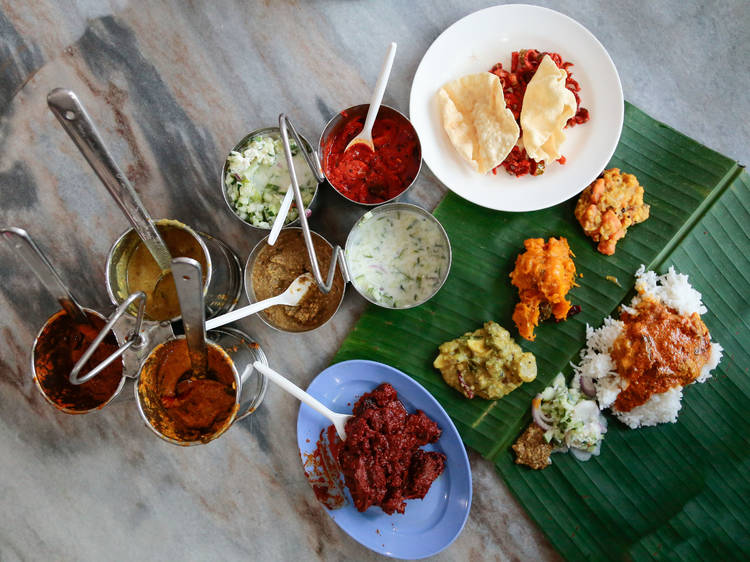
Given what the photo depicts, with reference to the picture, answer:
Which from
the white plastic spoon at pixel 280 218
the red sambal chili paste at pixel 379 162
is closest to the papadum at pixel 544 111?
the red sambal chili paste at pixel 379 162

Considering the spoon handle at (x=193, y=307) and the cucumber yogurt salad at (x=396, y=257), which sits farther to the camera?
the cucumber yogurt salad at (x=396, y=257)

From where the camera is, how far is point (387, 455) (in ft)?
8.47

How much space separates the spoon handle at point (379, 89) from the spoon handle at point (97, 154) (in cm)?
112

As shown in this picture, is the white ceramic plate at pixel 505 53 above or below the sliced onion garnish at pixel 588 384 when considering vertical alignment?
above

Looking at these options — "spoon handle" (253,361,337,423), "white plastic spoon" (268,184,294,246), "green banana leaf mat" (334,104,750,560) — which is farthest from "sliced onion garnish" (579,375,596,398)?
"white plastic spoon" (268,184,294,246)

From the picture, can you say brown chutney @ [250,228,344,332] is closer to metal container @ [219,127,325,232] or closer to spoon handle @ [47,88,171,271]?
metal container @ [219,127,325,232]

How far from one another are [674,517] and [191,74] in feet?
11.3

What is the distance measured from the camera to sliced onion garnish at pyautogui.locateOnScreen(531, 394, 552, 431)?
108 inches

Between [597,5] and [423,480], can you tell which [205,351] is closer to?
[423,480]

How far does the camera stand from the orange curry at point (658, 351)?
8.67ft

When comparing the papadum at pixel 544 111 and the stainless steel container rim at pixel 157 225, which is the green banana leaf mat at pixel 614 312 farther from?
the stainless steel container rim at pixel 157 225

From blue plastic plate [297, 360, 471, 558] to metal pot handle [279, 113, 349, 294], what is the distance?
0.52 m

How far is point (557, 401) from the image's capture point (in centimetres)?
275

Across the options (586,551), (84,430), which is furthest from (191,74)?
(586,551)
